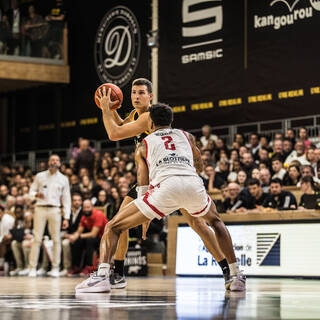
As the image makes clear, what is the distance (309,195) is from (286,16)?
28.6ft

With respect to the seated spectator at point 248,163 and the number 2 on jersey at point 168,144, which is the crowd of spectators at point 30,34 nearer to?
the seated spectator at point 248,163

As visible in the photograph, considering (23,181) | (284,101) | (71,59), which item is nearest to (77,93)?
(71,59)

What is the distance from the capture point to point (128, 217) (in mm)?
7832

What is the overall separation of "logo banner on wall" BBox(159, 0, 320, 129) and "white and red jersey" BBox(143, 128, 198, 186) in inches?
499

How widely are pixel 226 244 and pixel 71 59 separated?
67.5 feet

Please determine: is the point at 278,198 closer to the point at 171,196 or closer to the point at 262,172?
the point at 262,172

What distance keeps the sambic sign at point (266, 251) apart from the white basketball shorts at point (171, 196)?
5116 millimetres

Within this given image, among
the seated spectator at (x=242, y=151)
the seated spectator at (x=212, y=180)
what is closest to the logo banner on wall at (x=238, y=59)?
the seated spectator at (x=242, y=151)

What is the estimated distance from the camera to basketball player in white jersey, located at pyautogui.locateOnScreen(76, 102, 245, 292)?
7.66m

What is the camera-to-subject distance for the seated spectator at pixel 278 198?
45.8ft

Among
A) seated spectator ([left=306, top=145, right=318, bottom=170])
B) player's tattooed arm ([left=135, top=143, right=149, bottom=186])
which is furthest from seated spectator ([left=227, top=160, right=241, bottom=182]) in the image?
player's tattooed arm ([left=135, top=143, right=149, bottom=186])

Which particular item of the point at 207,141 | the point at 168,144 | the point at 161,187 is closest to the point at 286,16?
the point at 207,141

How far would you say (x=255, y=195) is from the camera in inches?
582

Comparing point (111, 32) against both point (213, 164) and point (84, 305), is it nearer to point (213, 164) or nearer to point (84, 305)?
point (213, 164)
